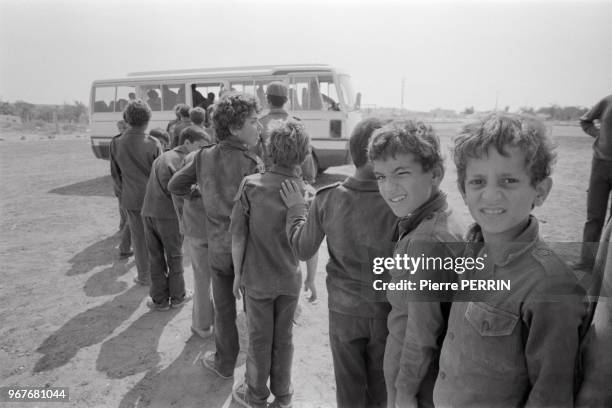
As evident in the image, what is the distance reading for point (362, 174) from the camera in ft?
5.65

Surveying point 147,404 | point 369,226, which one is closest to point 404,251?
point 369,226

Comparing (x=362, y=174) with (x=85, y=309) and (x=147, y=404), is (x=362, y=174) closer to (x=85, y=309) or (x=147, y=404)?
(x=147, y=404)

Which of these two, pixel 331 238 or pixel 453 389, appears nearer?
pixel 453 389

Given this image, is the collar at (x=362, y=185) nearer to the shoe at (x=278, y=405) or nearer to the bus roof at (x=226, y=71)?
the shoe at (x=278, y=405)

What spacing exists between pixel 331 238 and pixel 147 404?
1756 mm

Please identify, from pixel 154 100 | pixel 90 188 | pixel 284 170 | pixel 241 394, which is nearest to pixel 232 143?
pixel 284 170

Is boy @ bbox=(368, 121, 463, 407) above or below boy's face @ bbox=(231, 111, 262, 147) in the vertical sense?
below

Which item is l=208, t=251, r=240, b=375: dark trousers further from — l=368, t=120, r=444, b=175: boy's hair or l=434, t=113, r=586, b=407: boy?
l=434, t=113, r=586, b=407: boy

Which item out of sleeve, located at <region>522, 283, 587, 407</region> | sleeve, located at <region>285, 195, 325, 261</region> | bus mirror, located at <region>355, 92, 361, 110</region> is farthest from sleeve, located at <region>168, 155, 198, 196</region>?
bus mirror, located at <region>355, 92, 361, 110</region>

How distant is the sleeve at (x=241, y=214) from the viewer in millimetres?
2148

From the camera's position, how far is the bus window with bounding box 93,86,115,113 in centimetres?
1100

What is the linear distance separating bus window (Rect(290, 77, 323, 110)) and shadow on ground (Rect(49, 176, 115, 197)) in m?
4.66

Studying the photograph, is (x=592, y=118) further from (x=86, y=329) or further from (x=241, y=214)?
(x=86, y=329)

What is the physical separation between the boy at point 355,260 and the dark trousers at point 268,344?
0.48 metres
